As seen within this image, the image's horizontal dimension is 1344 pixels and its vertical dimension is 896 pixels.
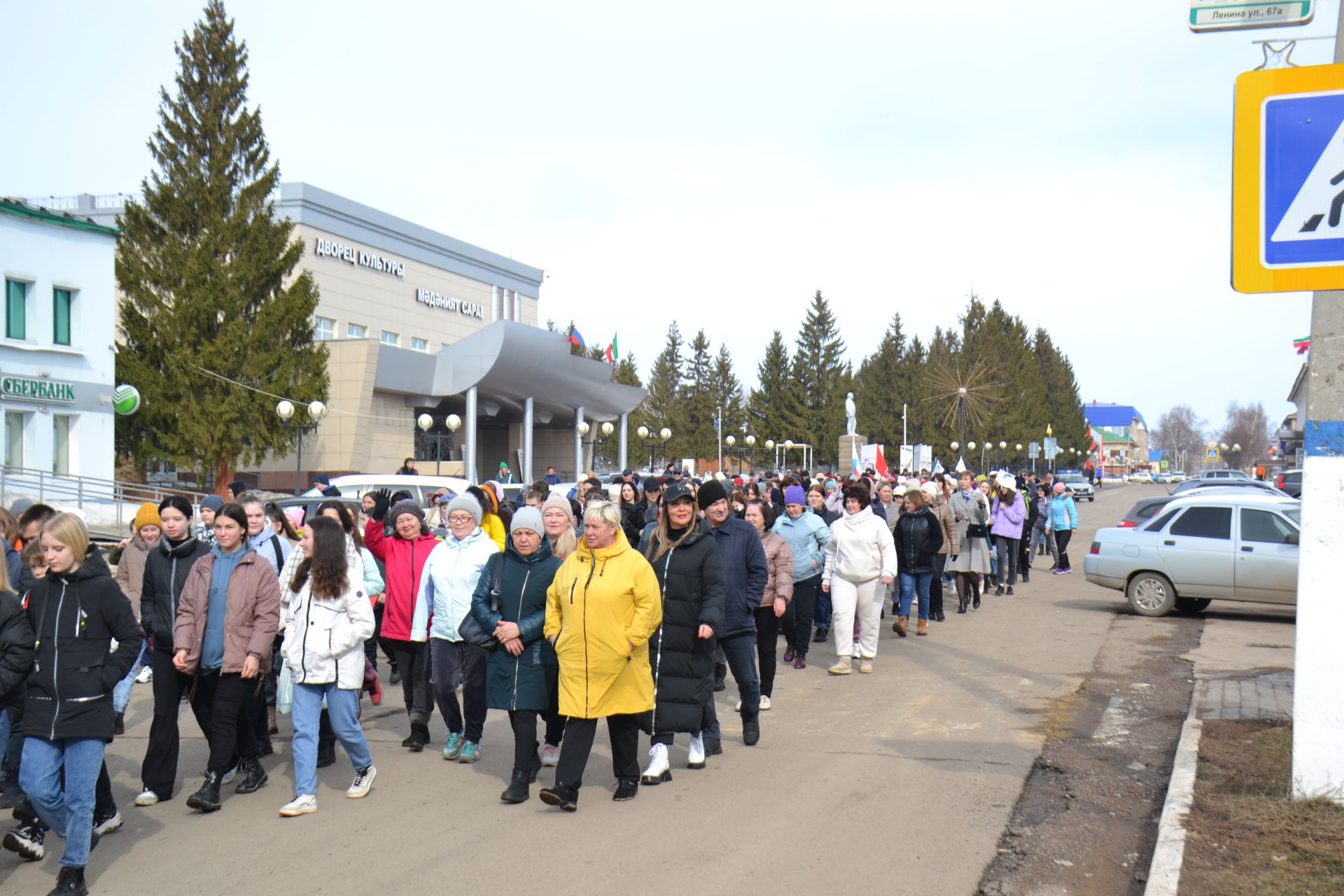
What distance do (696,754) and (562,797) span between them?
132cm

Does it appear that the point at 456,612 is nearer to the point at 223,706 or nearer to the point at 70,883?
the point at 223,706

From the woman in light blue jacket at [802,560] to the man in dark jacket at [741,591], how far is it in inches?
105

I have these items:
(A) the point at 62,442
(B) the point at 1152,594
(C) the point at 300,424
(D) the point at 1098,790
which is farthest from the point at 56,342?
(D) the point at 1098,790

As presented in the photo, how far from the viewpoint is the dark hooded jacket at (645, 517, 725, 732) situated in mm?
6770

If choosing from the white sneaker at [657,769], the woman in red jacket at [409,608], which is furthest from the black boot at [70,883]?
the white sneaker at [657,769]

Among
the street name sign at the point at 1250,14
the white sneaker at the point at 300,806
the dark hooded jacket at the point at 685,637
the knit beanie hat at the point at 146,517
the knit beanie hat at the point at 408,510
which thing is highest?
the street name sign at the point at 1250,14

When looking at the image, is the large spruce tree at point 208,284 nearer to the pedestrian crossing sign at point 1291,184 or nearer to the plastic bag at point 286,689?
the plastic bag at point 286,689

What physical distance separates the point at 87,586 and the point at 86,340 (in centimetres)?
2426

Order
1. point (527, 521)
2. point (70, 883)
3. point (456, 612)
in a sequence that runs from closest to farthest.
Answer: point (70, 883)
point (527, 521)
point (456, 612)

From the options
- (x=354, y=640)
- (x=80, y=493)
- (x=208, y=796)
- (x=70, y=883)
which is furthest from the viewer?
(x=80, y=493)

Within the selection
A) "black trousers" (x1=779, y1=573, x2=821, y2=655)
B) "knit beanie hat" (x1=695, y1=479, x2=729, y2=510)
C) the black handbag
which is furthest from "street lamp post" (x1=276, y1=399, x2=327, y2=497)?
the black handbag

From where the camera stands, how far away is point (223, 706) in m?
6.46

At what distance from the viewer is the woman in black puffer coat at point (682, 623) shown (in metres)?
6.77

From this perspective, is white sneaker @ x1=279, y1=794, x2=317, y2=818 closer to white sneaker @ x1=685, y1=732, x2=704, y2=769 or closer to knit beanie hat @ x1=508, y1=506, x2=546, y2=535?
knit beanie hat @ x1=508, y1=506, x2=546, y2=535
